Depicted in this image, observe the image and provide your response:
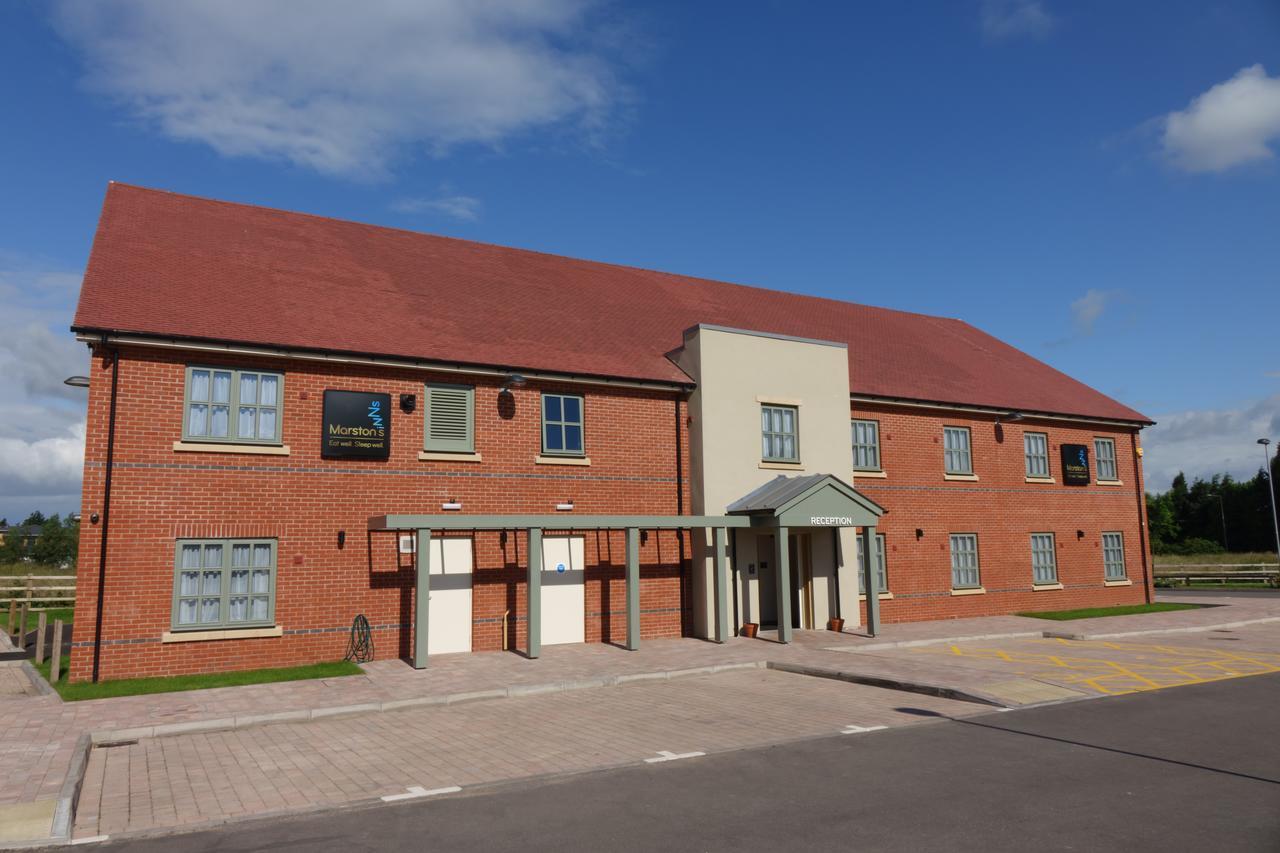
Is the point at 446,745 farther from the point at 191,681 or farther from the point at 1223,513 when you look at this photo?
the point at 1223,513

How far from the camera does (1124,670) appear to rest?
15047 mm

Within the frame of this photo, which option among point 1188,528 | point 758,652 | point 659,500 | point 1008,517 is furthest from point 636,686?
point 1188,528

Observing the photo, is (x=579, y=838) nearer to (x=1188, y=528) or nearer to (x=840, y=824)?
(x=840, y=824)

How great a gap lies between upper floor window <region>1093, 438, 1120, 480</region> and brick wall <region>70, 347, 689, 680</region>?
15341 mm

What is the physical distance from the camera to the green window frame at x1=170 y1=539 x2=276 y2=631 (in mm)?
14375

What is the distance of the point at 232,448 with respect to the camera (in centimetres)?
1494

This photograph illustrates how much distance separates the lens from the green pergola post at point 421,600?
14.7m

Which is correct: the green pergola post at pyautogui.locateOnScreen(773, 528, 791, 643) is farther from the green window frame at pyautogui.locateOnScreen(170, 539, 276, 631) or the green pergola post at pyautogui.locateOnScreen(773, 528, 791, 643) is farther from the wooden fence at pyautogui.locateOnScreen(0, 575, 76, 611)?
the wooden fence at pyautogui.locateOnScreen(0, 575, 76, 611)

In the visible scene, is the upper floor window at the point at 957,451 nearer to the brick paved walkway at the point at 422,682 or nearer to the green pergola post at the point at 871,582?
the brick paved walkway at the point at 422,682

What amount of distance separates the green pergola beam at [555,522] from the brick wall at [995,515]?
229 inches

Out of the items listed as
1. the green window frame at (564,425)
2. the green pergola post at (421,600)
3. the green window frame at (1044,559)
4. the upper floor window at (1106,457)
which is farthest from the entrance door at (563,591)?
the upper floor window at (1106,457)

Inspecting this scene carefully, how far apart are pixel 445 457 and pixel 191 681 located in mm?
5704

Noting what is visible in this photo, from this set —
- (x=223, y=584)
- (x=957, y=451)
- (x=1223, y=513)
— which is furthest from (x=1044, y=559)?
(x=1223, y=513)

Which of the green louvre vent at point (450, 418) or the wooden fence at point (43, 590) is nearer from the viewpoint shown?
the green louvre vent at point (450, 418)
